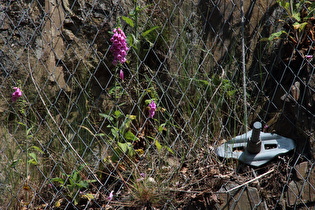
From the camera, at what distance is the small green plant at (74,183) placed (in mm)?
2516

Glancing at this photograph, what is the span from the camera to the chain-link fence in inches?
97.5

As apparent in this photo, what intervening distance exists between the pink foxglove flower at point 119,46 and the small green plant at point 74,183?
73 cm

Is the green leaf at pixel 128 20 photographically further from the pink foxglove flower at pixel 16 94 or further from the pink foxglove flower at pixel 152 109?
the pink foxglove flower at pixel 16 94

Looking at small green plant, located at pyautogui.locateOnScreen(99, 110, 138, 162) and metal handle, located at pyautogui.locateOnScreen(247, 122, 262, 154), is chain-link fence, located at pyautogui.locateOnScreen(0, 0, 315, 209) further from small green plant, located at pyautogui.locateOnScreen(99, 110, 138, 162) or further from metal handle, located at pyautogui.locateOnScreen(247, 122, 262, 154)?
metal handle, located at pyautogui.locateOnScreen(247, 122, 262, 154)

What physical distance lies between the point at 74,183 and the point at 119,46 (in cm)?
89

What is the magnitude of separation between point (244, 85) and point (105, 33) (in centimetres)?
101

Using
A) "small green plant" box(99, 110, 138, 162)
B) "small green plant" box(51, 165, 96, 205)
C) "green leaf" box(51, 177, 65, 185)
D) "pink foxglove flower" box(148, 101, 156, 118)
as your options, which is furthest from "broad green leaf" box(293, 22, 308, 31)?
"green leaf" box(51, 177, 65, 185)

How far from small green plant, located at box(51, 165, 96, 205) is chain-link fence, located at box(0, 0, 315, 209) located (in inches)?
0.4

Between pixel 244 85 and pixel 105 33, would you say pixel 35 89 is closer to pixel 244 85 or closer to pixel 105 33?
pixel 105 33

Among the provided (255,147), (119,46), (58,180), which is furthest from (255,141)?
(58,180)

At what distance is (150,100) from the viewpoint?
8.91 feet

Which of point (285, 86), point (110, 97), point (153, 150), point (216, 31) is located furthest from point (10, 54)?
point (285, 86)

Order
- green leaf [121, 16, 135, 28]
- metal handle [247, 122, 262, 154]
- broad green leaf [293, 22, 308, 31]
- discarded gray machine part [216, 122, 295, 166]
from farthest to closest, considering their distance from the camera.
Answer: green leaf [121, 16, 135, 28] → broad green leaf [293, 22, 308, 31] → discarded gray machine part [216, 122, 295, 166] → metal handle [247, 122, 262, 154]

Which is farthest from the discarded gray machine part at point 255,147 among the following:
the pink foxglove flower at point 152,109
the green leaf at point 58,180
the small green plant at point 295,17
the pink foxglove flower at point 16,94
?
the pink foxglove flower at point 16,94
